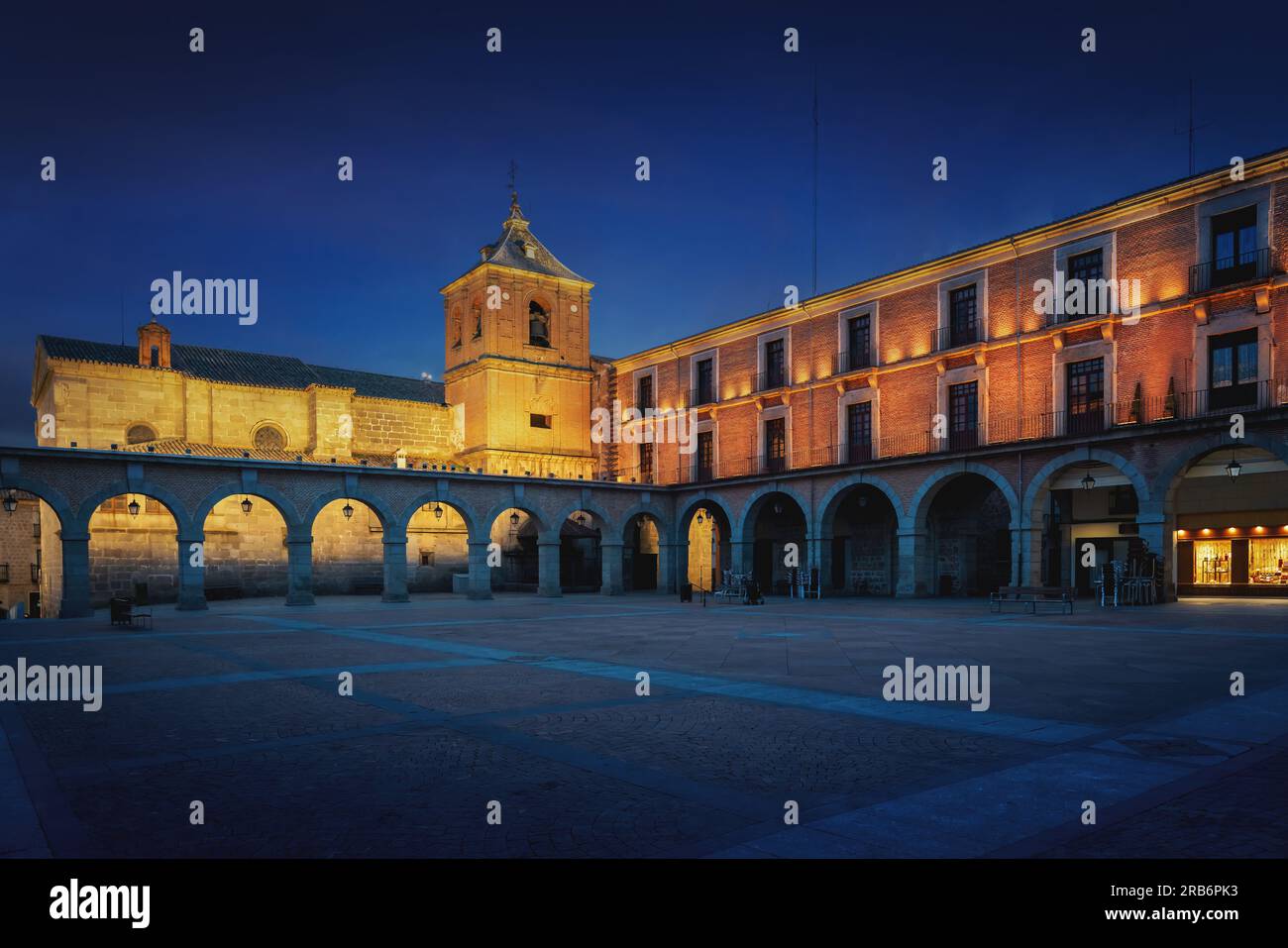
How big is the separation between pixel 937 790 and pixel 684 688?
4.59m

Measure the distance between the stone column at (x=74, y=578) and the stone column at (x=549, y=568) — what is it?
1610 centimetres

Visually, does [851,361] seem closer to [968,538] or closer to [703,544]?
[968,538]

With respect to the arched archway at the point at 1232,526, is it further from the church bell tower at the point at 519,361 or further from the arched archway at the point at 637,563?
the church bell tower at the point at 519,361

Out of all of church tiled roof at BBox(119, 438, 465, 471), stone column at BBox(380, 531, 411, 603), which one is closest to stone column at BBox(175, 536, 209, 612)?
church tiled roof at BBox(119, 438, 465, 471)

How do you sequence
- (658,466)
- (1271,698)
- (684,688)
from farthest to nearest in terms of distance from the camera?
1. (658,466)
2. (684,688)
3. (1271,698)

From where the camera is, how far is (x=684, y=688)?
9758mm

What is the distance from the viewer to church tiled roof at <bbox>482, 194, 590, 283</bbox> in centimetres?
4562

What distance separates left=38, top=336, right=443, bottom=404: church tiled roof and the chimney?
1.65 feet

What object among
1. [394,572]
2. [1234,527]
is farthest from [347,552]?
[1234,527]

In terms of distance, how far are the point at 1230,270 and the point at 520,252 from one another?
33.5 meters

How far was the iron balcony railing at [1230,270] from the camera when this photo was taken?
78.4 ft

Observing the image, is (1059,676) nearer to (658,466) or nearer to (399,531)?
(399,531)
